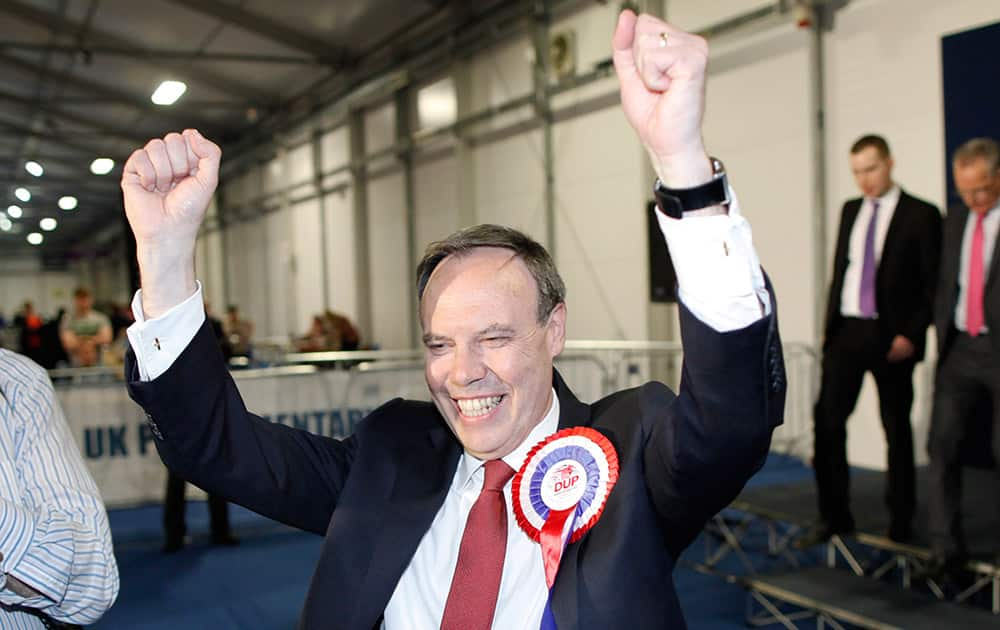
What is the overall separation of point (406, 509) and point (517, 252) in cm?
47

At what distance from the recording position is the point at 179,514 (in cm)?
573

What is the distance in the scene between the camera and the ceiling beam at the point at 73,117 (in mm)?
18359

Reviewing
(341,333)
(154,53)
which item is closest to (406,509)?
(341,333)

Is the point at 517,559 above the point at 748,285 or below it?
below

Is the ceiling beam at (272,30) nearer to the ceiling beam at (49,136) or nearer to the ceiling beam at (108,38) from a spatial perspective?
the ceiling beam at (108,38)

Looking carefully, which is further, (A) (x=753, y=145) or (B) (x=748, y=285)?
(A) (x=753, y=145)

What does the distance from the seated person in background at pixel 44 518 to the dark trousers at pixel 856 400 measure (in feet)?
11.2

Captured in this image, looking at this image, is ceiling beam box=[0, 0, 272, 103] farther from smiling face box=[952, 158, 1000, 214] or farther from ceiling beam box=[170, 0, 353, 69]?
smiling face box=[952, 158, 1000, 214]

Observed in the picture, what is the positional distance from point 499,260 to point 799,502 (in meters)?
4.06

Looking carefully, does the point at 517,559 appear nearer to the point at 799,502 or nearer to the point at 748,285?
the point at 748,285

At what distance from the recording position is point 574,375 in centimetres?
811

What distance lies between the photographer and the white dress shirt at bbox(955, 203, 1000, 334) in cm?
374

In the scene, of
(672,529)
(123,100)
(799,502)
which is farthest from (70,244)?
(672,529)

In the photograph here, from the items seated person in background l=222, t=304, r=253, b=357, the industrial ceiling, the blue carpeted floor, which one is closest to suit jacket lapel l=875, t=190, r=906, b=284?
the blue carpeted floor
